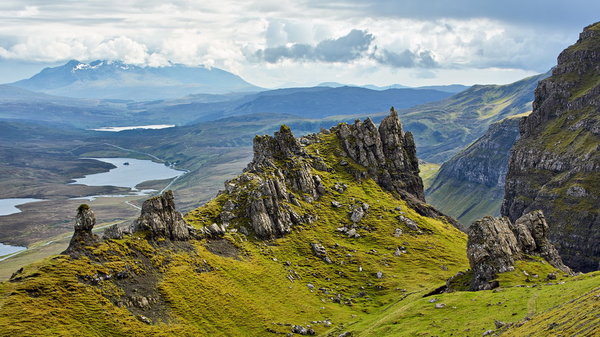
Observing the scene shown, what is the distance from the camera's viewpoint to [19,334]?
306 ft

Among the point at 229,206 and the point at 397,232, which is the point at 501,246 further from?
the point at 229,206

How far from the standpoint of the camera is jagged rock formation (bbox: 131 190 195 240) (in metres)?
139

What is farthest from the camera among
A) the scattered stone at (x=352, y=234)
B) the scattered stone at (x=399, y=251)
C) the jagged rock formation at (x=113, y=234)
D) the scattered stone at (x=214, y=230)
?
the scattered stone at (x=352, y=234)

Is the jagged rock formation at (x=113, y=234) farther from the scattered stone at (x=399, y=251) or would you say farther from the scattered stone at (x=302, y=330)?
the scattered stone at (x=399, y=251)

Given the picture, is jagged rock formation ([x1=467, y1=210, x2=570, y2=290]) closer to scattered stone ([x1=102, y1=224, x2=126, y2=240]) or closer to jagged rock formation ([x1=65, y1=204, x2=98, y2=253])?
scattered stone ([x1=102, y1=224, x2=126, y2=240])

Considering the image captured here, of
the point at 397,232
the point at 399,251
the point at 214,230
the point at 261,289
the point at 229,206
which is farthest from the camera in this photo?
the point at 397,232

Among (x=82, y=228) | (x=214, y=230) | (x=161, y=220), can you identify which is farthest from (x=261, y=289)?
(x=82, y=228)

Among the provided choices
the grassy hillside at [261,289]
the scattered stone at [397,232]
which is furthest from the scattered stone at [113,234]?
the scattered stone at [397,232]

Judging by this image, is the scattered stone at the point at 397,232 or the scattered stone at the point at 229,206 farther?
the scattered stone at the point at 397,232

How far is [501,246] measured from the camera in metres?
135

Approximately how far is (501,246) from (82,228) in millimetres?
98056

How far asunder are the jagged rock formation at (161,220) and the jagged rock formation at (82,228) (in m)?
15.6

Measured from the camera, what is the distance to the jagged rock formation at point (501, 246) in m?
130

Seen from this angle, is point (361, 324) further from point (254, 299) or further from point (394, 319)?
point (254, 299)
